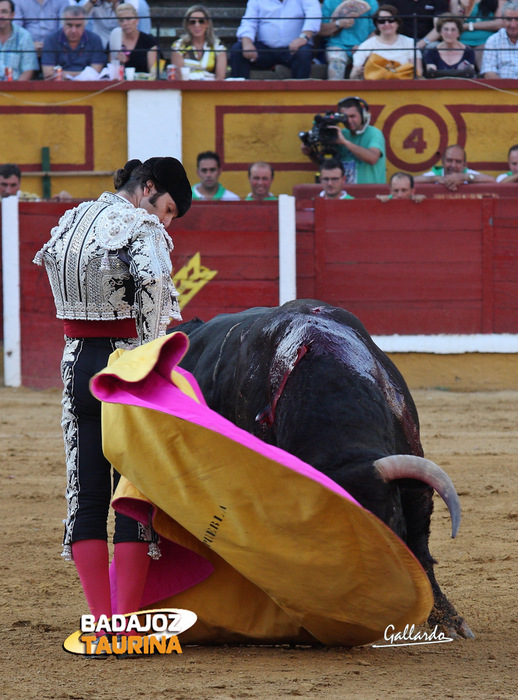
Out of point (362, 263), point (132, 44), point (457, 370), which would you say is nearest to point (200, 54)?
point (132, 44)

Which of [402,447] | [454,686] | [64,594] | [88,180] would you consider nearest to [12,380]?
[88,180]

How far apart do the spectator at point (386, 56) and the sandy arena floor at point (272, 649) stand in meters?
4.15

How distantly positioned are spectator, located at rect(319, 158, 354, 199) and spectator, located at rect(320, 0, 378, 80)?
1186 mm

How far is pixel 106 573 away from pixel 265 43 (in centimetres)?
683

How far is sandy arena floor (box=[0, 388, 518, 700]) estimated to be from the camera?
2117 millimetres

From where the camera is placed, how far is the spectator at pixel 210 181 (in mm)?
7547

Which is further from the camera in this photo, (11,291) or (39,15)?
(39,15)

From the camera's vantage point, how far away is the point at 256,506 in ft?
7.33

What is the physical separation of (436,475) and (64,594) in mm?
1333

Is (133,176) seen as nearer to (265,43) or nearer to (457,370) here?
(457,370)

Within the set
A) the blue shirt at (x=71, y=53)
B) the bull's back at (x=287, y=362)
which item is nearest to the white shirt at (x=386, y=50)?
the blue shirt at (x=71, y=53)

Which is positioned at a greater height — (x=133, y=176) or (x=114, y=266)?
(x=133, y=176)

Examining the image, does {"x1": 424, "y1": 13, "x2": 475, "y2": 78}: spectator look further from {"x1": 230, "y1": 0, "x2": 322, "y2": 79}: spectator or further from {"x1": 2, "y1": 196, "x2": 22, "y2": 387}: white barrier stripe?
{"x1": 2, "y1": 196, "x2": 22, "y2": 387}: white barrier stripe

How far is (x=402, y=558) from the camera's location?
2211mm
